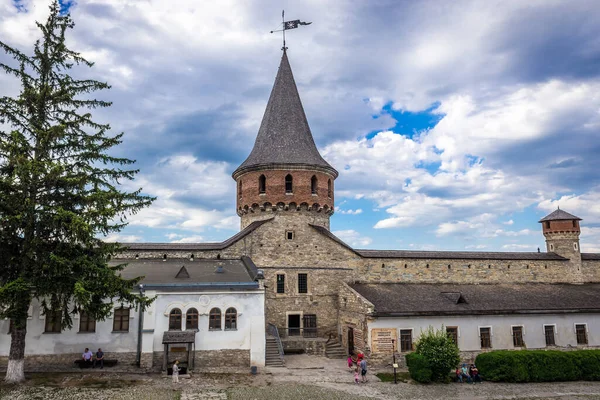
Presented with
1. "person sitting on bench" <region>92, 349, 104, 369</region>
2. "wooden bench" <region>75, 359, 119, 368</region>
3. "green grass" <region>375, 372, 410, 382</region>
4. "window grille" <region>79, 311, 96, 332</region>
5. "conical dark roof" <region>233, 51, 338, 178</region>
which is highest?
"conical dark roof" <region>233, 51, 338, 178</region>

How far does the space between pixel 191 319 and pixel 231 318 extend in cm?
195

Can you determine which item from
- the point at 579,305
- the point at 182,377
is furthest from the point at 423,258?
the point at 182,377

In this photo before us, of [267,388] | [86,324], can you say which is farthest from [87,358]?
[267,388]

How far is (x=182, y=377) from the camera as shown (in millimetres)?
19906

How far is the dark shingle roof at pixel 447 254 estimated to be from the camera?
30172mm

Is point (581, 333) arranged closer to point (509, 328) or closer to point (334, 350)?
point (509, 328)

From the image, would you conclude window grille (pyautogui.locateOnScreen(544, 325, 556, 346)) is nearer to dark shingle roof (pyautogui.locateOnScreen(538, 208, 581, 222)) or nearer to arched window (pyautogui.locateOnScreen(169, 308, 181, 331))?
dark shingle roof (pyautogui.locateOnScreen(538, 208, 581, 222))

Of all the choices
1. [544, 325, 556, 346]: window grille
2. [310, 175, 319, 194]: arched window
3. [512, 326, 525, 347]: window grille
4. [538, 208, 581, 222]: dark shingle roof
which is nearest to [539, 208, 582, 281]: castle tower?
[538, 208, 581, 222]: dark shingle roof

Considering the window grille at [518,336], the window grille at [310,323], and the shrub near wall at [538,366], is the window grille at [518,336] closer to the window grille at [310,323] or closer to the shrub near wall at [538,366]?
the shrub near wall at [538,366]

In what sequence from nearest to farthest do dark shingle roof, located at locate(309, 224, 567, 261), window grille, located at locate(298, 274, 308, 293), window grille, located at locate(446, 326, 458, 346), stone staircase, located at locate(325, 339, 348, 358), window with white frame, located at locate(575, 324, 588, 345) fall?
window grille, located at locate(446, 326, 458, 346) → stone staircase, located at locate(325, 339, 348, 358) → window with white frame, located at locate(575, 324, 588, 345) → window grille, located at locate(298, 274, 308, 293) → dark shingle roof, located at locate(309, 224, 567, 261)

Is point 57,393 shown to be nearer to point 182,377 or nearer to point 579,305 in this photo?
point 182,377

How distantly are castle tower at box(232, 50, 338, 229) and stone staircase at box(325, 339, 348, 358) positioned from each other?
315 inches

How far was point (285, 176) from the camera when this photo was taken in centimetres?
3050

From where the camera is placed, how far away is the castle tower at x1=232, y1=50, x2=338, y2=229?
99.1 ft
